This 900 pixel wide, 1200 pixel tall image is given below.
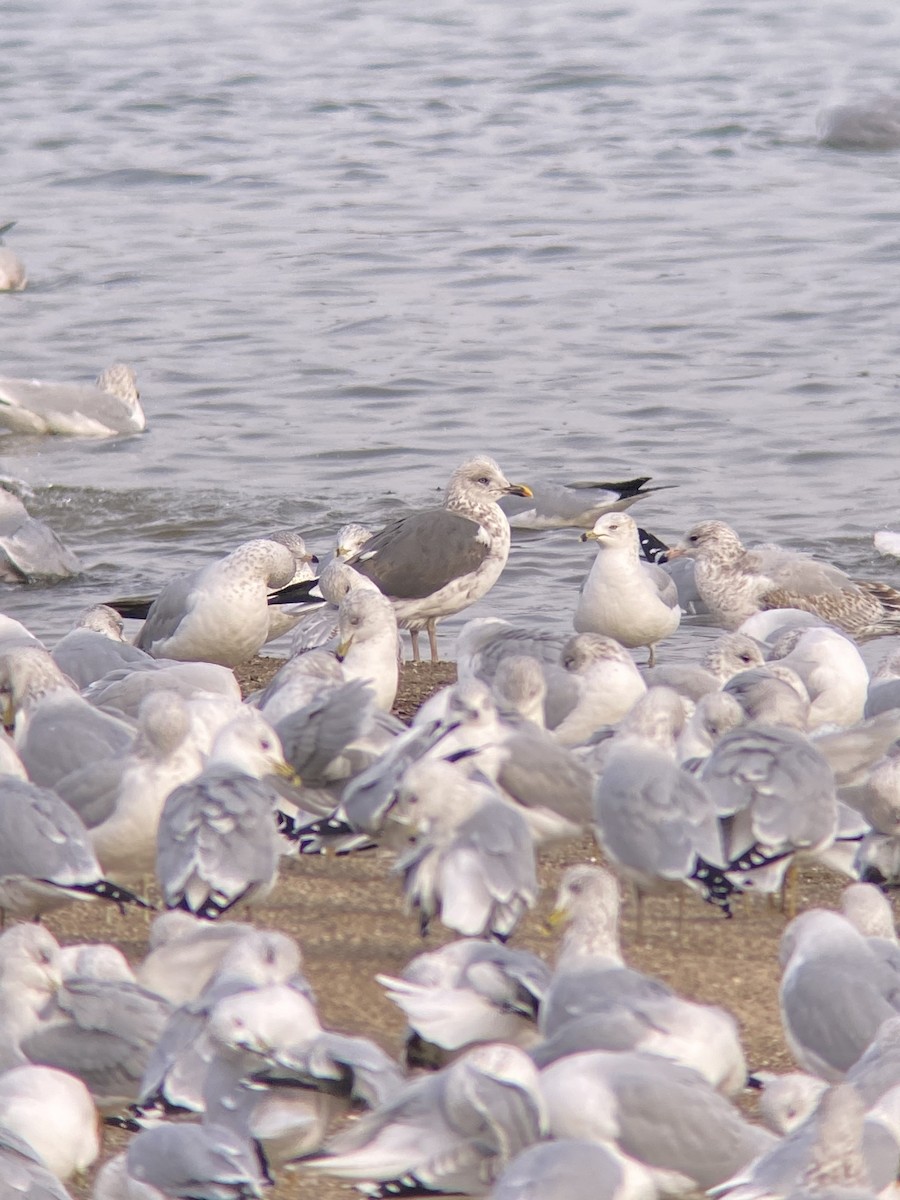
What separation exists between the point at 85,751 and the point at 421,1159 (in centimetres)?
249

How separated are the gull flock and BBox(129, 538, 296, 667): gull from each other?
46 centimetres

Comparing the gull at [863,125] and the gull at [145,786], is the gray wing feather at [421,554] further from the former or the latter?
the gull at [863,125]

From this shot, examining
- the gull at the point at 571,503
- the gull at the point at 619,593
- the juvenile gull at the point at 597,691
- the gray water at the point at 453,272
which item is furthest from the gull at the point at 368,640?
the gull at the point at 571,503

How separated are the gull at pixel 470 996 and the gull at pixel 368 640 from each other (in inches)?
114

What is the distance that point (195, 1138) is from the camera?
3.49m

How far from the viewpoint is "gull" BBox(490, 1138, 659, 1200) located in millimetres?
3256

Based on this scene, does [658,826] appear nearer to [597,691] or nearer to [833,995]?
[833,995]

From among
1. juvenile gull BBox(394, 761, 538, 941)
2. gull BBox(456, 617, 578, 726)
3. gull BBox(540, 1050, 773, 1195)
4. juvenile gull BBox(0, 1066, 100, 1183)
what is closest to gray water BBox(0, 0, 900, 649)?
gull BBox(456, 617, 578, 726)

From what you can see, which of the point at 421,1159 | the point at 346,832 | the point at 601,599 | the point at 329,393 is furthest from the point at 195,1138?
the point at 329,393

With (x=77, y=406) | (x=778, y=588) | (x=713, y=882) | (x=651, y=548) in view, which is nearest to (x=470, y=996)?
(x=713, y=882)

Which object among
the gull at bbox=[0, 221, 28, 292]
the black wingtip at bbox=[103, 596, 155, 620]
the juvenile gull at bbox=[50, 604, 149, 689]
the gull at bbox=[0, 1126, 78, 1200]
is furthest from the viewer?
the gull at bbox=[0, 221, 28, 292]

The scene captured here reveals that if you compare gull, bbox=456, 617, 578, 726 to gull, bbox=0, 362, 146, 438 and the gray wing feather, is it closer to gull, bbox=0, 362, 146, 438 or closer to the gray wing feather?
the gray wing feather

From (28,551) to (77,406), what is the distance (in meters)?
3.15

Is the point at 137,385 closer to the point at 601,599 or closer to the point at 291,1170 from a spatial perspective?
the point at 601,599
